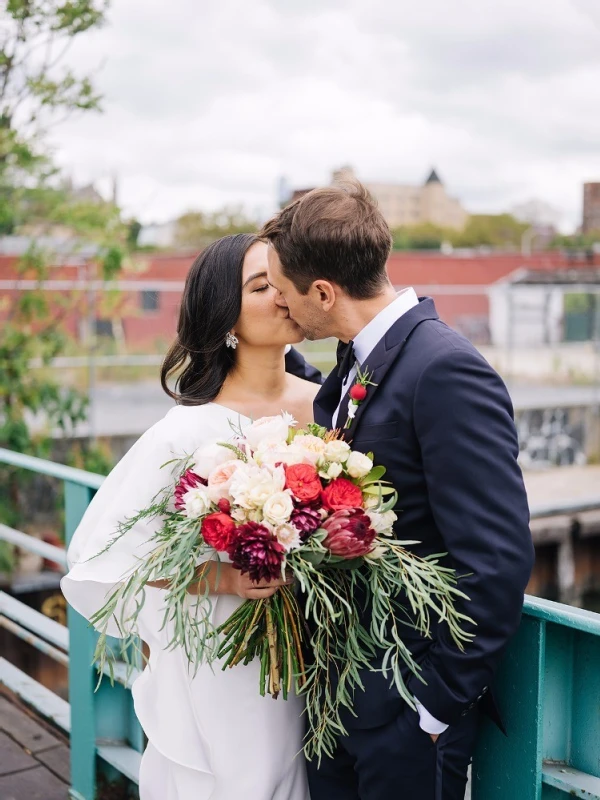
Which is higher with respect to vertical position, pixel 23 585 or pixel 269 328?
pixel 269 328

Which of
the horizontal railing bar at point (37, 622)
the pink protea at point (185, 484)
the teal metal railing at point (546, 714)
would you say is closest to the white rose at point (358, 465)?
the pink protea at point (185, 484)

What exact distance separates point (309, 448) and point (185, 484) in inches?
11.0

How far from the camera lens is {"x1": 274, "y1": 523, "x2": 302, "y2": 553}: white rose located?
1.69 m

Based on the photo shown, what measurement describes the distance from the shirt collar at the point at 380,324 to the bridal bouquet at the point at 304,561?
0.21 m

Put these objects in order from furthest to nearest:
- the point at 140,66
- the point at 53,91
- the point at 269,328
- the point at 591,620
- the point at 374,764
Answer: the point at 140,66 < the point at 53,91 < the point at 269,328 < the point at 374,764 < the point at 591,620

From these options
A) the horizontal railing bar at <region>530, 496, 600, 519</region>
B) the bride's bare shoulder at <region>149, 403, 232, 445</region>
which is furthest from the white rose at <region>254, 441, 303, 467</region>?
the horizontal railing bar at <region>530, 496, 600, 519</region>

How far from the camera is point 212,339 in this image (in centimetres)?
252

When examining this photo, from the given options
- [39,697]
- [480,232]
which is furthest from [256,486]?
[480,232]

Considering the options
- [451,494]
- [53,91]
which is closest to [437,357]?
[451,494]

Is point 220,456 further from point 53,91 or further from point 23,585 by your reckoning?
point 23,585

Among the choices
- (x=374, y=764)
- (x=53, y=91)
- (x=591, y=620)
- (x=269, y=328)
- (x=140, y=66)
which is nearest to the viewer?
(x=591, y=620)

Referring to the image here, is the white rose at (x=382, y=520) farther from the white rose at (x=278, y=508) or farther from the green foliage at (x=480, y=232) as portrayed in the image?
the green foliage at (x=480, y=232)

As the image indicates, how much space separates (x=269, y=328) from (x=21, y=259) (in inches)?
217

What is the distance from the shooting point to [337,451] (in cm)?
175
